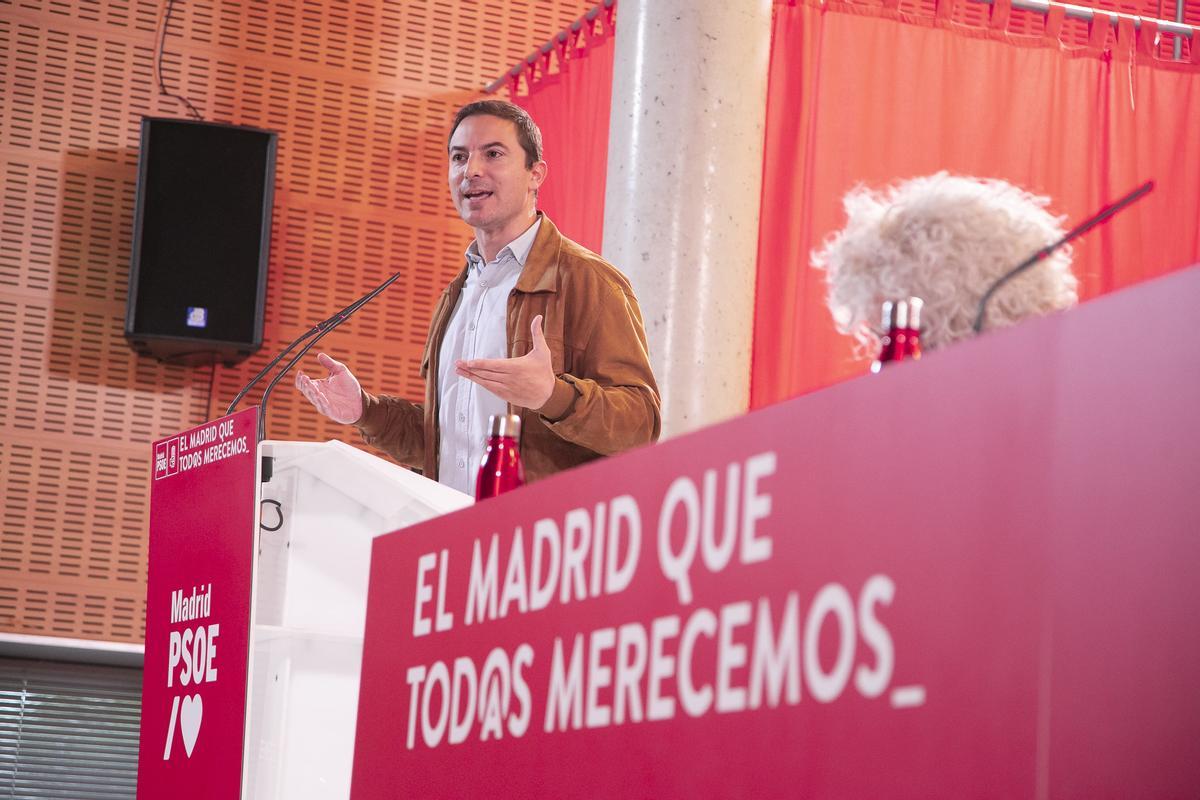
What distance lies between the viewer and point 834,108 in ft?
14.6

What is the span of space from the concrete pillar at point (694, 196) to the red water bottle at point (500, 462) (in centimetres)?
237

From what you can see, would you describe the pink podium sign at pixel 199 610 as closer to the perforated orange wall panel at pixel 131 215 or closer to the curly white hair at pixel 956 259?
the curly white hair at pixel 956 259

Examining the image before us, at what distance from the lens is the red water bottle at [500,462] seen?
5.41ft

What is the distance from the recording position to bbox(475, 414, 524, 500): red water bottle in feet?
5.41

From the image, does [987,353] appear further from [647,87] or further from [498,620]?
[647,87]

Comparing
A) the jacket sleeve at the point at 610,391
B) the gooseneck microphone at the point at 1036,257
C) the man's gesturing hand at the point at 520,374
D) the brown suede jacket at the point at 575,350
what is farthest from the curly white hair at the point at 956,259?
the brown suede jacket at the point at 575,350

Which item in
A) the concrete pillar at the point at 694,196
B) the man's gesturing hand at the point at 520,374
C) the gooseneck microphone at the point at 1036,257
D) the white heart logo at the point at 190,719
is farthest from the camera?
the concrete pillar at the point at 694,196

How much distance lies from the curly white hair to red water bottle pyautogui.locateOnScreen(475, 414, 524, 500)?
1.60 ft

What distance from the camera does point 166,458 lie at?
9.05 feet

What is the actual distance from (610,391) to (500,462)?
28.3 inches

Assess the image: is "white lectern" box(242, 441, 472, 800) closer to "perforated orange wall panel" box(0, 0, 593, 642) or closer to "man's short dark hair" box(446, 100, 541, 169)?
"man's short dark hair" box(446, 100, 541, 169)

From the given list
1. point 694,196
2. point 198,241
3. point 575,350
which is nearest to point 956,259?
point 575,350

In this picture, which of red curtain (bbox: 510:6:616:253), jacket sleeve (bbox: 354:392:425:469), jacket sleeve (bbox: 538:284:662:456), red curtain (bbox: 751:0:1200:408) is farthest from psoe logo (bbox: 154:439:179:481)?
red curtain (bbox: 510:6:616:253)

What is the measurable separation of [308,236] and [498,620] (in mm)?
4506
